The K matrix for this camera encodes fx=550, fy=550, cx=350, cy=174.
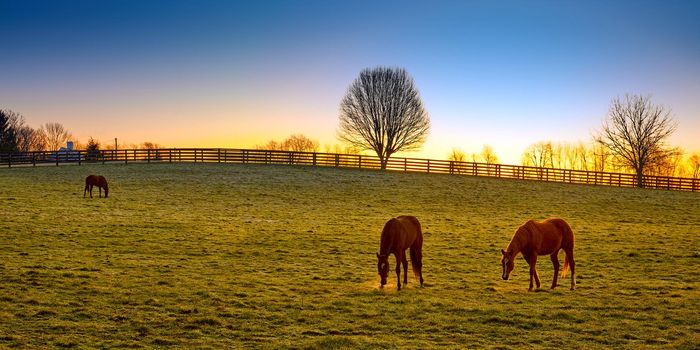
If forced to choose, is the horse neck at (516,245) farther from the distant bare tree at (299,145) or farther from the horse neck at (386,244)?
the distant bare tree at (299,145)

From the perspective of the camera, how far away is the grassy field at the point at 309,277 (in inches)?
331

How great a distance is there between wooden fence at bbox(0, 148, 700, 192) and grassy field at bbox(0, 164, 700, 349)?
1464cm

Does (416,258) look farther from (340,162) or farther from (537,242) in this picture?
(340,162)

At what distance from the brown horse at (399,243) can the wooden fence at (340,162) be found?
3245 cm

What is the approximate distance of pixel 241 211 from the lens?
24.3m

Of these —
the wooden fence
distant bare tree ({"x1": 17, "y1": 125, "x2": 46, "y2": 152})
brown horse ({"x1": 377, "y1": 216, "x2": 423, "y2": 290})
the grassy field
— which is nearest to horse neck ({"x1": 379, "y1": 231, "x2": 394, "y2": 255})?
brown horse ({"x1": 377, "y1": 216, "x2": 423, "y2": 290})

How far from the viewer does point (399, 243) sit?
1109cm

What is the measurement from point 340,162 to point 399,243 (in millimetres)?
36129

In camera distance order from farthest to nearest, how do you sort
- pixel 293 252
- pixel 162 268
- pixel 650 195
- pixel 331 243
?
pixel 650 195, pixel 331 243, pixel 293 252, pixel 162 268

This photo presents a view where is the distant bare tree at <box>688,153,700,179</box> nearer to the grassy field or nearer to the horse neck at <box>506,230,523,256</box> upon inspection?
the grassy field

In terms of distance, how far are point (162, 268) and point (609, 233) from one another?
53.5 feet

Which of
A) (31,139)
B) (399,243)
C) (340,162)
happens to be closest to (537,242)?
(399,243)

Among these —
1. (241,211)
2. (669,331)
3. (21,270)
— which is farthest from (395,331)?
Result: (241,211)

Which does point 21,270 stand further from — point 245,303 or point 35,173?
point 35,173
